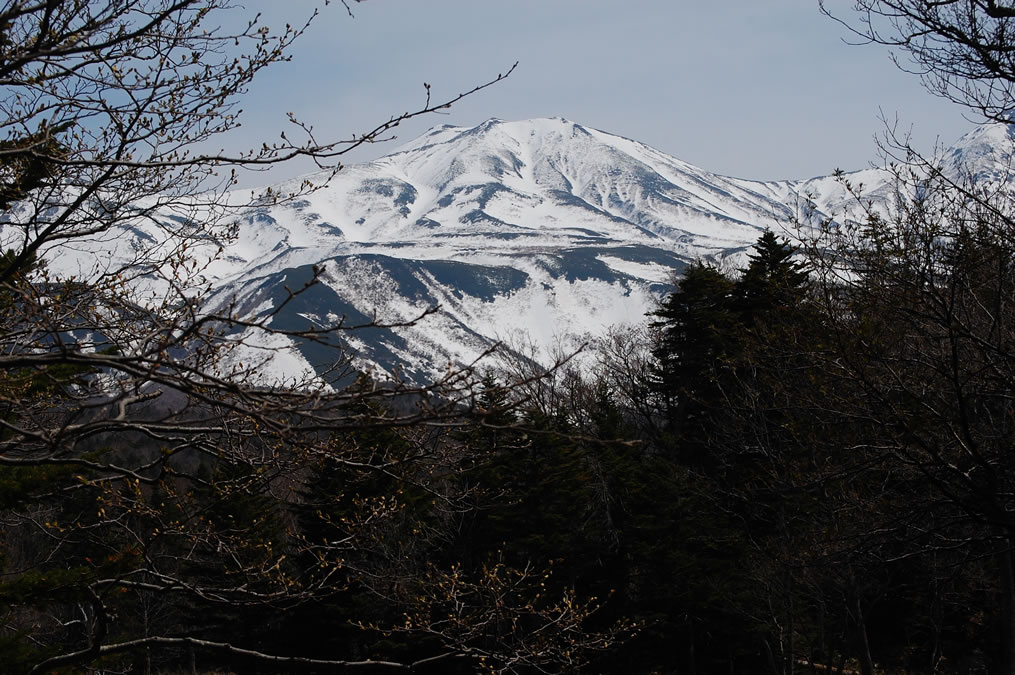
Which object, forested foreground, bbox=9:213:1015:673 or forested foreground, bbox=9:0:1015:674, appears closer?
forested foreground, bbox=9:0:1015:674

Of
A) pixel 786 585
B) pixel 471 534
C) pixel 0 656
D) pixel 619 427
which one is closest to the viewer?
pixel 0 656

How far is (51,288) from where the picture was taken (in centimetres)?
556


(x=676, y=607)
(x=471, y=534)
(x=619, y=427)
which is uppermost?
(x=619, y=427)

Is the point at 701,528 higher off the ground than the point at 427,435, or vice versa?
the point at 427,435

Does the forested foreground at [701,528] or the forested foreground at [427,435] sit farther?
the forested foreground at [701,528]

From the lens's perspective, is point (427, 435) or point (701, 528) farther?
point (701, 528)

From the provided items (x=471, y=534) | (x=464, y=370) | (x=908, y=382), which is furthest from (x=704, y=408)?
(x=464, y=370)

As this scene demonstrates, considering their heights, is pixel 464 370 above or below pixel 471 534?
above

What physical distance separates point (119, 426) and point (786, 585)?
1691 centimetres

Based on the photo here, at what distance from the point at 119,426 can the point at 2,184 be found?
3.18 m

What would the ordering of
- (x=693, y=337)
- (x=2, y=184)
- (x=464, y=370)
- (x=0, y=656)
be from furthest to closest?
(x=693, y=337) < (x=0, y=656) < (x=2, y=184) < (x=464, y=370)

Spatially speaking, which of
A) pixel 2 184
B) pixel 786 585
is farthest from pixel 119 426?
pixel 786 585

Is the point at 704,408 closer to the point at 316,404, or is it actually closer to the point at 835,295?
the point at 835,295

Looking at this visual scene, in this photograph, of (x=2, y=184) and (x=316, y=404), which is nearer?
(x=316, y=404)
